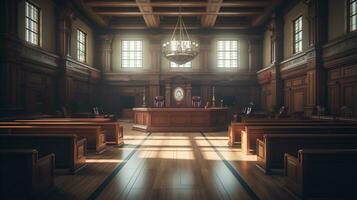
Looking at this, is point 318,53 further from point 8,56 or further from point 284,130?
point 8,56

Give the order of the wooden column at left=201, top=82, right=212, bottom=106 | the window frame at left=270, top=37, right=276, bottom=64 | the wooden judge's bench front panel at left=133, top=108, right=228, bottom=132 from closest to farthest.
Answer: the wooden judge's bench front panel at left=133, top=108, right=228, bottom=132, the window frame at left=270, top=37, right=276, bottom=64, the wooden column at left=201, top=82, right=212, bottom=106

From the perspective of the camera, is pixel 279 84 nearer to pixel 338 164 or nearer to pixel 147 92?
pixel 147 92

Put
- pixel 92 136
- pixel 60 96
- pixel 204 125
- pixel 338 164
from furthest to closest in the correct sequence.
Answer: pixel 60 96 < pixel 204 125 < pixel 92 136 < pixel 338 164

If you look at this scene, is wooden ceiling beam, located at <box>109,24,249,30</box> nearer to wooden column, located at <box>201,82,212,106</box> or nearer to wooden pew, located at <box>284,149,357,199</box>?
wooden column, located at <box>201,82,212,106</box>

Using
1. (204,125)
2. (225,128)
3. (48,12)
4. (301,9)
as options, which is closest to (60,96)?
(48,12)

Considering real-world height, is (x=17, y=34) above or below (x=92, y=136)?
above

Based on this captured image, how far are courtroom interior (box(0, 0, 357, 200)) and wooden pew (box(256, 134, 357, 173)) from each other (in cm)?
2

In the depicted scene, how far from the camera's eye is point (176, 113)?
468 inches

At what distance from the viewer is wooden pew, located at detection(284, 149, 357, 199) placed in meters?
3.37

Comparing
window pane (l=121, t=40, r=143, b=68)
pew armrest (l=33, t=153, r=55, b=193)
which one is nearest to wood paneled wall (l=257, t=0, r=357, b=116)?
pew armrest (l=33, t=153, r=55, b=193)

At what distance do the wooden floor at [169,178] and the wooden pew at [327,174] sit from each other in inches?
11.8

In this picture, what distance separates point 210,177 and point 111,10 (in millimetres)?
12976

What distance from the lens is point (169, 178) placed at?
175 inches

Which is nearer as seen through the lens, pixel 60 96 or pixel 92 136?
pixel 92 136
